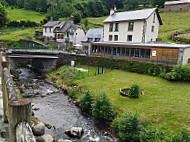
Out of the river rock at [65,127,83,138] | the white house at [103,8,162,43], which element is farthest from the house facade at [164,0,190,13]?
the river rock at [65,127,83,138]

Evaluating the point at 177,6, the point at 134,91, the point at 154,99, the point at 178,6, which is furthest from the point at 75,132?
the point at 177,6

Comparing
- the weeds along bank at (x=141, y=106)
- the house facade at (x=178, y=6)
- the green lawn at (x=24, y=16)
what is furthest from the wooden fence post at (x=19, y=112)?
the house facade at (x=178, y=6)

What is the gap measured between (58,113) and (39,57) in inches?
835

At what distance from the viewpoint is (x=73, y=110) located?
60.1ft

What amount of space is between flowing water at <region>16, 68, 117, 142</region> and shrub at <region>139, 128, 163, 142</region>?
2.44 m

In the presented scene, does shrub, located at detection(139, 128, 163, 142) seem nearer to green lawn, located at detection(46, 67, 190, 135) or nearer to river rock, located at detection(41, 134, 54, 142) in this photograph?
green lawn, located at detection(46, 67, 190, 135)

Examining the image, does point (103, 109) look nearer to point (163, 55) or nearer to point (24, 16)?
point (163, 55)

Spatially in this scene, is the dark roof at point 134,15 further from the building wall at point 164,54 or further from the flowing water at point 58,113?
the flowing water at point 58,113

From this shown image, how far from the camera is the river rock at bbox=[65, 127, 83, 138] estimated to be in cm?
1348

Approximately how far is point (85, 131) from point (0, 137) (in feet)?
24.6

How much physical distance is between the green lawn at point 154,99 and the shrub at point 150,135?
74 centimetres

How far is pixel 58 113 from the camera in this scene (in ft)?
57.8

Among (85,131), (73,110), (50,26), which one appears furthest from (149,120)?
(50,26)

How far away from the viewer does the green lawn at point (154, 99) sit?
43.3 feet
